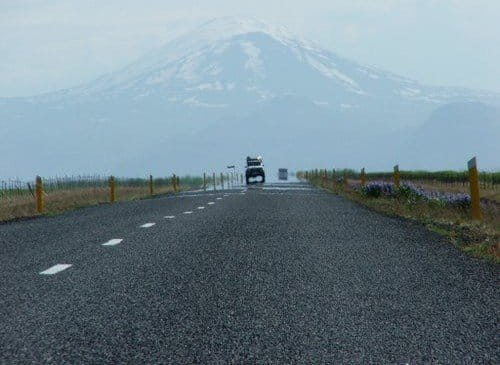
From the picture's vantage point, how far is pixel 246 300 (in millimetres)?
8203

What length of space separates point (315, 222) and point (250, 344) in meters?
11.9

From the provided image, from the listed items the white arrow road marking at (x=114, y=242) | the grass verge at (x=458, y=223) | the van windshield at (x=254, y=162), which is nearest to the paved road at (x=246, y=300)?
the white arrow road marking at (x=114, y=242)

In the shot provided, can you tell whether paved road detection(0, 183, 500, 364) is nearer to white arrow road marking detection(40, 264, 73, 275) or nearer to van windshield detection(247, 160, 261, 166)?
white arrow road marking detection(40, 264, 73, 275)

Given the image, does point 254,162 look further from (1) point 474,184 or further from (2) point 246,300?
(2) point 246,300

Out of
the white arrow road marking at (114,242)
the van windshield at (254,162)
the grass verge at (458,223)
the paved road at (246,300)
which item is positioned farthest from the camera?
the van windshield at (254,162)

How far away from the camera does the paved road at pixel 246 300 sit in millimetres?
6188

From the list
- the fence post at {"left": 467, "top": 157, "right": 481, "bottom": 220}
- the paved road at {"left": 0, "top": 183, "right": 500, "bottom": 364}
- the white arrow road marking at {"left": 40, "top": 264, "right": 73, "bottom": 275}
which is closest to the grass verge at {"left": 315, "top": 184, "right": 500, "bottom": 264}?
the fence post at {"left": 467, "top": 157, "right": 481, "bottom": 220}

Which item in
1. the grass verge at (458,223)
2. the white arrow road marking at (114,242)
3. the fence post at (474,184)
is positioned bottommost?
the grass verge at (458,223)

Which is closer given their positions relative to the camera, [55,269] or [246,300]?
[246,300]

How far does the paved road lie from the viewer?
6188 mm

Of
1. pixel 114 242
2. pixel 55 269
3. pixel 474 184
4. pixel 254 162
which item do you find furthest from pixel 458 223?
pixel 254 162

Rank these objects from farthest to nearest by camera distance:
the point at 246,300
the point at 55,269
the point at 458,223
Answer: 1. the point at 458,223
2. the point at 55,269
3. the point at 246,300

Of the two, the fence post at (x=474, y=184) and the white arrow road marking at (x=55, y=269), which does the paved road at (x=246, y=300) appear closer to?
the white arrow road marking at (x=55, y=269)

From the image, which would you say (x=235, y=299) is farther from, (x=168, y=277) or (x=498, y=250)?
(x=498, y=250)
